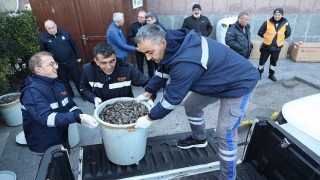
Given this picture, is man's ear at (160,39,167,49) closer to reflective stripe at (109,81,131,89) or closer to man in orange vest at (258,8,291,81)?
reflective stripe at (109,81,131,89)

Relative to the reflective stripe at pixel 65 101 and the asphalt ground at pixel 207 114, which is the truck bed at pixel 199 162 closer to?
the reflective stripe at pixel 65 101

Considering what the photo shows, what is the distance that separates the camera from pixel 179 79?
2211 mm

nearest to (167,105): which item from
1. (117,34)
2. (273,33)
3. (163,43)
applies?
(163,43)

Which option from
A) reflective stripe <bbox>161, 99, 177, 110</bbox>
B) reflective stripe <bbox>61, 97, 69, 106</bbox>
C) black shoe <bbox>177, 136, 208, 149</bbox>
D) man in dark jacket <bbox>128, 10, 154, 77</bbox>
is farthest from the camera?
man in dark jacket <bbox>128, 10, 154, 77</bbox>

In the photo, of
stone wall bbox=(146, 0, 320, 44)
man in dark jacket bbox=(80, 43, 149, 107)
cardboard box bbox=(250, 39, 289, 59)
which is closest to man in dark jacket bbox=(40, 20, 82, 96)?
man in dark jacket bbox=(80, 43, 149, 107)

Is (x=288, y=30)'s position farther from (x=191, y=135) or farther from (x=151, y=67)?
(x=191, y=135)

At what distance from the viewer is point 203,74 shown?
2.39 metres

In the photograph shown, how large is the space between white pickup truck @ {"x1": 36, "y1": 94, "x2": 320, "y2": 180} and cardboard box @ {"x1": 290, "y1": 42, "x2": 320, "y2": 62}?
5621 mm

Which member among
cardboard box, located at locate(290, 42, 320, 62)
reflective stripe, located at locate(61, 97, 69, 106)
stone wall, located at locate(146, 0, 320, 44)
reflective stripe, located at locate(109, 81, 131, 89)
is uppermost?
stone wall, located at locate(146, 0, 320, 44)

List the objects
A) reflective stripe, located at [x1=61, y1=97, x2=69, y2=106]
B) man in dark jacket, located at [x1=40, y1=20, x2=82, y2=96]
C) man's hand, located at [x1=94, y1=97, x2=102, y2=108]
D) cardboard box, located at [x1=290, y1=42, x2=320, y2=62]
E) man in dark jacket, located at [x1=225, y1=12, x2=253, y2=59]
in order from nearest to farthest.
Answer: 1. reflective stripe, located at [x1=61, y1=97, x2=69, y2=106]
2. man's hand, located at [x1=94, y1=97, x2=102, y2=108]
3. man in dark jacket, located at [x1=40, y1=20, x2=82, y2=96]
4. man in dark jacket, located at [x1=225, y1=12, x2=253, y2=59]
5. cardboard box, located at [x1=290, y1=42, x2=320, y2=62]

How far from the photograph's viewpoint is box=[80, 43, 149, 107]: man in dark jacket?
288cm

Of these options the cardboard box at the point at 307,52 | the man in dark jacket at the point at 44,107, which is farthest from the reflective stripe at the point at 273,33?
the man in dark jacket at the point at 44,107

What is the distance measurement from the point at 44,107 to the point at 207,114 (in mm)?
3450

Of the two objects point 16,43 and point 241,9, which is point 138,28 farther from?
point 241,9
